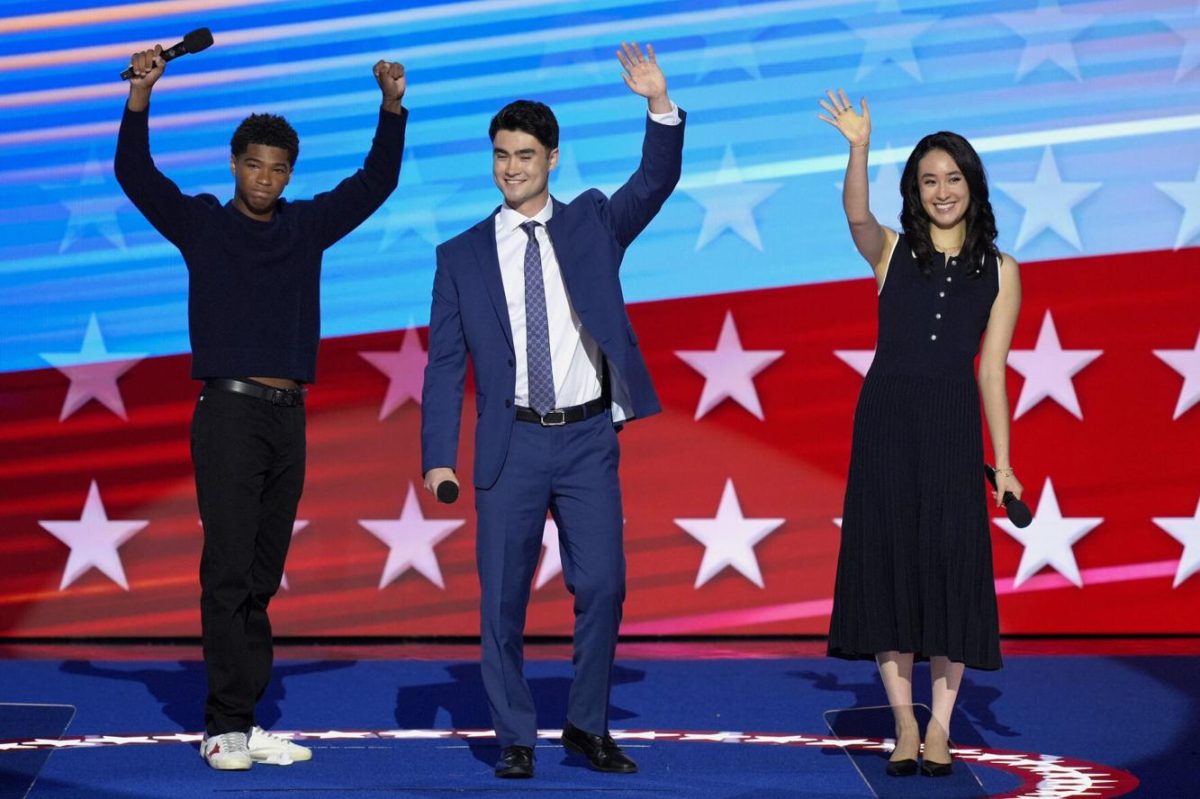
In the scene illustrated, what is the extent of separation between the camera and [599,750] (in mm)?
4340

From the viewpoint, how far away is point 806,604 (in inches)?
262

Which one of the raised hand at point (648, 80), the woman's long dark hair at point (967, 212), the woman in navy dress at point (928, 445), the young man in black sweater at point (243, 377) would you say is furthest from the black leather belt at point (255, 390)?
the woman's long dark hair at point (967, 212)

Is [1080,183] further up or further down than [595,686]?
further up

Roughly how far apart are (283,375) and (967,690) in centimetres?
234

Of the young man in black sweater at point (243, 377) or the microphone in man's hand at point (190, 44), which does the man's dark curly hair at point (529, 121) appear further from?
the microphone in man's hand at point (190, 44)

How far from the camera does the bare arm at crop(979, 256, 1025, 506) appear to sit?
436 centimetres

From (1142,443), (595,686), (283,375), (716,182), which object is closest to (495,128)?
(283,375)

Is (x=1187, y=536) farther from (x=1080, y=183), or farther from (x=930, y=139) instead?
(x=930, y=139)

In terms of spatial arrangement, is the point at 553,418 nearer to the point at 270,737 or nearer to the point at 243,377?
the point at 243,377

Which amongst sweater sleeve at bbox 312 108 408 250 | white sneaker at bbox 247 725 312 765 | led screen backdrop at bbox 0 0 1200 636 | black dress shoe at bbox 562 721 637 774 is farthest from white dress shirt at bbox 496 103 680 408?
led screen backdrop at bbox 0 0 1200 636

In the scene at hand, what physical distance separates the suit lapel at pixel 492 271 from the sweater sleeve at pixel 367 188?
1.44ft

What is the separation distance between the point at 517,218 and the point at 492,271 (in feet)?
0.50

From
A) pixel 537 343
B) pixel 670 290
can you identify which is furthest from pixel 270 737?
pixel 670 290

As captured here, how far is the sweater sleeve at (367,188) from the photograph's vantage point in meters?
4.75
